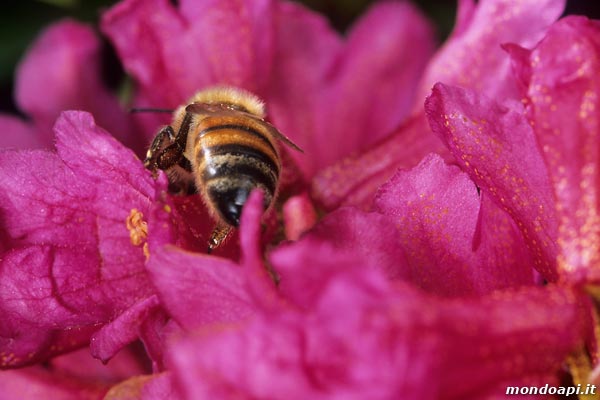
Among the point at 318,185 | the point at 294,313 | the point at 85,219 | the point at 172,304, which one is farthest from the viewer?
the point at 318,185

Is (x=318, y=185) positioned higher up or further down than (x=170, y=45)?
further down

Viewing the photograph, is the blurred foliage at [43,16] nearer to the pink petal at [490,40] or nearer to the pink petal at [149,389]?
the pink petal at [490,40]

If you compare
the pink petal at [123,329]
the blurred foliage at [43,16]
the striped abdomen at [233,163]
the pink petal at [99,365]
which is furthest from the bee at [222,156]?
the blurred foliage at [43,16]

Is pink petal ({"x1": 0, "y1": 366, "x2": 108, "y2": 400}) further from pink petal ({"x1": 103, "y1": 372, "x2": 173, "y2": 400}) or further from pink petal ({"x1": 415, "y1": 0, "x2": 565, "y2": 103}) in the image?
pink petal ({"x1": 415, "y1": 0, "x2": 565, "y2": 103})

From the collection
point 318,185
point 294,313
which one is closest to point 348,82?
point 318,185

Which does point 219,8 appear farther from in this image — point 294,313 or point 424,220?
point 294,313

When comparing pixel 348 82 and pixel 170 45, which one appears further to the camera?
pixel 348 82

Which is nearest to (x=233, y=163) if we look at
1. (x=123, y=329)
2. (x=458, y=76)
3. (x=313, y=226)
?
(x=313, y=226)

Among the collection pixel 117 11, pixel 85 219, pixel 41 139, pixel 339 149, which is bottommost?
pixel 339 149
